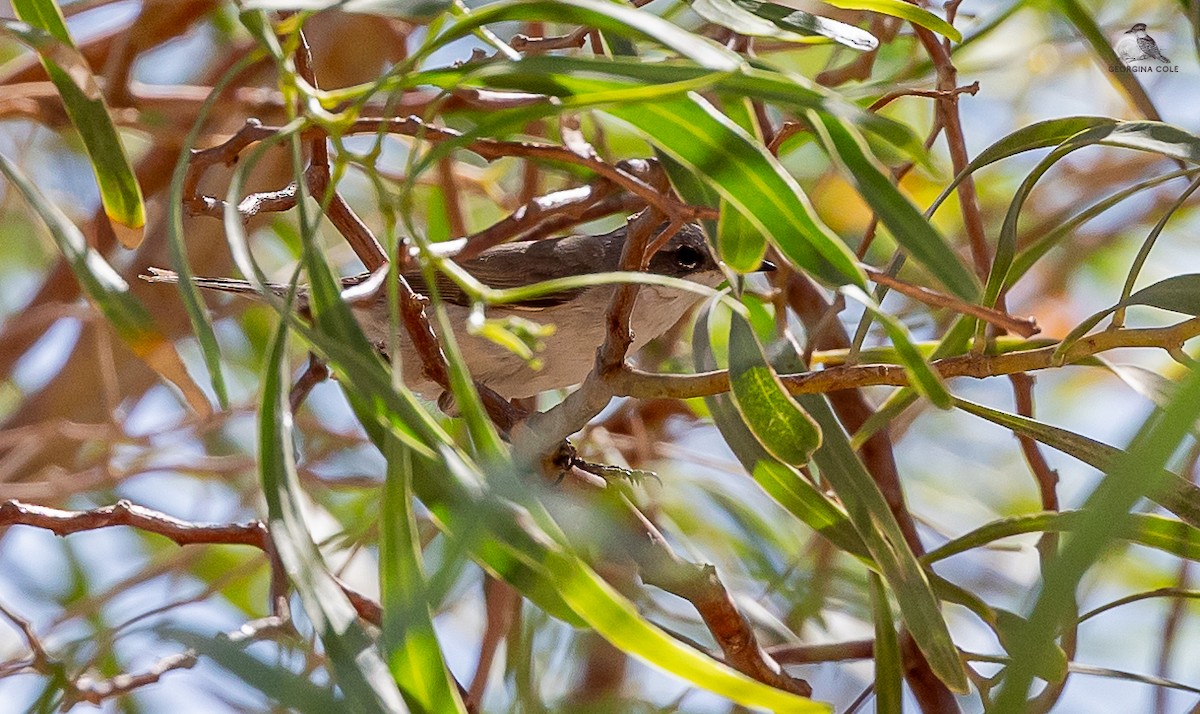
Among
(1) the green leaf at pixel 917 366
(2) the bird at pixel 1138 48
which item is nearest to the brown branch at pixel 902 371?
(1) the green leaf at pixel 917 366

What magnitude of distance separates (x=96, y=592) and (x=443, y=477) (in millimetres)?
2078

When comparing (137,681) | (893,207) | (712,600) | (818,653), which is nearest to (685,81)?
(893,207)

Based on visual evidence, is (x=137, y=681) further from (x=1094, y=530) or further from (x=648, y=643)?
(x=1094, y=530)

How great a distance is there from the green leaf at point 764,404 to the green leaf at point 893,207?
0.21 meters

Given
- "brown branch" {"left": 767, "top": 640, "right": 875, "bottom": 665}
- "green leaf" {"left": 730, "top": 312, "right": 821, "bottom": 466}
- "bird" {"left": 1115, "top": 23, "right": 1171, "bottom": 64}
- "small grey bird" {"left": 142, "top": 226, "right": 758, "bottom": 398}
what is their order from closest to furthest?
"green leaf" {"left": 730, "top": 312, "right": 821, "bottom": 466}, "brown branch" {"left": 767, "top": 640, "right": 875, "bottom": 665}, "bird" {"left": 1115, "top": 23, "right": 1171, "bottom": 64}, "small grey bird" {"left": 142, "top": 226, "right": 758, "bottom": 398}

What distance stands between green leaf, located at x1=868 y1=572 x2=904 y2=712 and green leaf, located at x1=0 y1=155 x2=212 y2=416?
0.85 m

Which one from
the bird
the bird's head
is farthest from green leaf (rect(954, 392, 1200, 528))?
the bird's head

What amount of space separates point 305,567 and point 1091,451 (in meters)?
0.81

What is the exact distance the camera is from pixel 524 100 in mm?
1386

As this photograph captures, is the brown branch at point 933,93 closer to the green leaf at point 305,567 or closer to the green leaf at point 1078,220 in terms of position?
the green leaf at point 1078,220

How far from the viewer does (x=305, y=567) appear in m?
0.81

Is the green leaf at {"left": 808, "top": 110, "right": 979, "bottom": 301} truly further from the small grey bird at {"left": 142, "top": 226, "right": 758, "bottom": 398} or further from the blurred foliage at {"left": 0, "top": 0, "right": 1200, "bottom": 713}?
the small grey bird at {"left": 142, "top": 226, "right": 758, "bottom": 398}

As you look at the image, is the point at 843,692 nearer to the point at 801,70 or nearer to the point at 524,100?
the point at 801,70

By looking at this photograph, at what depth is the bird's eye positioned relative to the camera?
2.67 metres
